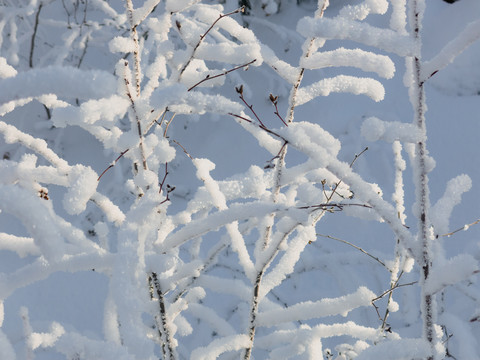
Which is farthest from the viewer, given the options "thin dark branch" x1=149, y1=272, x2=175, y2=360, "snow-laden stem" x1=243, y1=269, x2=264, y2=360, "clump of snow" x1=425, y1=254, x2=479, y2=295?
"snow-laden stem" x1=243, y1=269, x2=264, y2=360

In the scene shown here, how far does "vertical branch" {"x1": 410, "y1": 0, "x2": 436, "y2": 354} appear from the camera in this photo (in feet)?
3.10

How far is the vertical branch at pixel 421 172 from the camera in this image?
0.95m

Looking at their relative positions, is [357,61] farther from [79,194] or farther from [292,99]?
[79,194]

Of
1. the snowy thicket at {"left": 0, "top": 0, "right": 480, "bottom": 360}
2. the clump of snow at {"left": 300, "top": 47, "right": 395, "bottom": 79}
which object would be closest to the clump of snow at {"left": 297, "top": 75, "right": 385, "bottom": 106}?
the snowy thicket at {"left": 0, "top": 0, "right": 480, "bottom": 360}

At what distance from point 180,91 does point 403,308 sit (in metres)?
2.16

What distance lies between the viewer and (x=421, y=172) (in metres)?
1.01

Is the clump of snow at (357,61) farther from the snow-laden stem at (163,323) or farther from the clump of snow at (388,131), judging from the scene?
the snow-laden stem at (163,323)

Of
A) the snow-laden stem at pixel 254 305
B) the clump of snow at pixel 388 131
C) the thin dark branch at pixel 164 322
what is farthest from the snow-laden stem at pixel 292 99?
the thin dark branch at pixel 164 322

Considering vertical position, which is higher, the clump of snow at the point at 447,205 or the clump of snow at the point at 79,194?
the clump of snow at the point at 447,205

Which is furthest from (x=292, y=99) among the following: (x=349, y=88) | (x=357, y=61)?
(x=357, y=61)

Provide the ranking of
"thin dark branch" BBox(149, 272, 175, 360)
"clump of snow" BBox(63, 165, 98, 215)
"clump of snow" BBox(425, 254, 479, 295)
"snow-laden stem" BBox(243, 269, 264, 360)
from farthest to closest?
"snow-laden stem" BBox(243, 269, 264, 360) < "thin dark branch" BBox(149, 272, 175, 360) < "clump of snow" BBox(63, 165, 98, 215) < "clump of snow" BBox(425, 254, 479, 295)

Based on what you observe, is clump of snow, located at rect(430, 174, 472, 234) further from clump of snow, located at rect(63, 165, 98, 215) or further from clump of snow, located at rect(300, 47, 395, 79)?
clump of snow, located at rect(63, 165, 98, 215)

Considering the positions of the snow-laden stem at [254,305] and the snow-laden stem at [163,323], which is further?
the snow-laden stem at [254,305]

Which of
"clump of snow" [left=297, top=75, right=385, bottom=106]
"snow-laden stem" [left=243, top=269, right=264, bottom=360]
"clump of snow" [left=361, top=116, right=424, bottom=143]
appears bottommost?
"snow-laden stem" [left=243, top=269, right=264, bottom=360]
